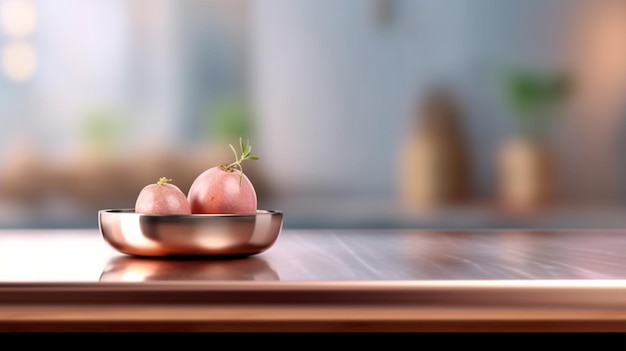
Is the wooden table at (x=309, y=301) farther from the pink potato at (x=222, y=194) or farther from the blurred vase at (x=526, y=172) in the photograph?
the blurred vase at (x=526, y=172)

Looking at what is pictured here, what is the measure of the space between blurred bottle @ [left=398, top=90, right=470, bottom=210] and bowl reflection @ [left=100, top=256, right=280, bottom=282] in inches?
48.1

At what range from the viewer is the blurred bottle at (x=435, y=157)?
229cm

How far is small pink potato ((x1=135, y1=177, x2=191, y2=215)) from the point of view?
1.08m

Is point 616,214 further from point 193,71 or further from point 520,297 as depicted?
point 520,297

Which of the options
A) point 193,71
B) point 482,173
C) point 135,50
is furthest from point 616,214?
point 135,50

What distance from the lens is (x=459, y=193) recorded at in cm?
232

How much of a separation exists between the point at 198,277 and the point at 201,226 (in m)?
0.14

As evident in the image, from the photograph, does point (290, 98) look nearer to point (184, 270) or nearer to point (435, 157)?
point (435, 157)

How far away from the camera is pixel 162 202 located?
1078 millimetres

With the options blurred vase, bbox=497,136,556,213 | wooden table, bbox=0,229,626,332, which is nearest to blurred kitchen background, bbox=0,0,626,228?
blurred vase, bbox=497,136,556,213

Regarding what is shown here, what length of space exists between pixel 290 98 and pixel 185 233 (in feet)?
4.40

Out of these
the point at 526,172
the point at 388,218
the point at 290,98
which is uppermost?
the point at 290,98

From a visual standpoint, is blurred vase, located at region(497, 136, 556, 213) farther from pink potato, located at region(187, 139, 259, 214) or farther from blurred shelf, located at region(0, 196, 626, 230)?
pink potato, located at region(187, 139, 259, 214)

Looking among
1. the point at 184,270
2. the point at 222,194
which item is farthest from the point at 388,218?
the point at 184,270
